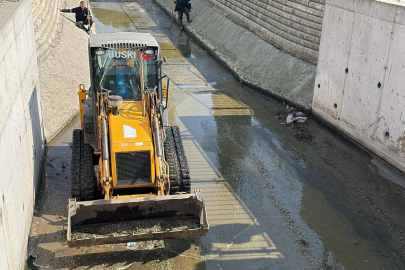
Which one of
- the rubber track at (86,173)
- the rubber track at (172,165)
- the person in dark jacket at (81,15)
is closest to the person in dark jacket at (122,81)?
the rubber track at (172,165)

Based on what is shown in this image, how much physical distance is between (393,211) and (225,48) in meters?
12.2

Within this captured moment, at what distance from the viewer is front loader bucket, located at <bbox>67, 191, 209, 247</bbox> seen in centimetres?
712

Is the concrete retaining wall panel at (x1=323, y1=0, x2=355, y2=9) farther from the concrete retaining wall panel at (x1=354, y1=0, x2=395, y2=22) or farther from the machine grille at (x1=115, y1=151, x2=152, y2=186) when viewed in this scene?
the machine grille at (x1=115, y1=151, x2=152, y2=186)

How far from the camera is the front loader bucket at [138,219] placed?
23.4 ft

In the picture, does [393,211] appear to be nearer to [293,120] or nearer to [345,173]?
[345,173]

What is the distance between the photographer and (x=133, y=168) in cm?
774

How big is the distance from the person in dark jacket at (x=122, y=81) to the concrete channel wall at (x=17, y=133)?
1607mm

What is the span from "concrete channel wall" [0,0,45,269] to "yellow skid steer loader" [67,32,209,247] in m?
0.82

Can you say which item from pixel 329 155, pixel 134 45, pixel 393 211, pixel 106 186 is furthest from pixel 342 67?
pixel 106 186

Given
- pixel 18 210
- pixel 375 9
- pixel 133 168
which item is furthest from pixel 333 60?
pixel 18 210

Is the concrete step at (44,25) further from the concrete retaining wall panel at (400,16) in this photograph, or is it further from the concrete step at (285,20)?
the concrete retaining wall panel at (400,16)

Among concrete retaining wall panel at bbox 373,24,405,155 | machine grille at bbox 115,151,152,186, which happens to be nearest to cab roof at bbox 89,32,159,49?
machine grille at bbox 115,151,152,186

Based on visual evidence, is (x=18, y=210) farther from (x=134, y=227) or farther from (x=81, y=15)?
(x=81, y=15)

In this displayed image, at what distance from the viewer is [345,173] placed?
1073cm
